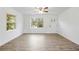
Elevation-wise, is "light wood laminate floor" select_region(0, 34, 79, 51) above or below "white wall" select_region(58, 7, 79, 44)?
below

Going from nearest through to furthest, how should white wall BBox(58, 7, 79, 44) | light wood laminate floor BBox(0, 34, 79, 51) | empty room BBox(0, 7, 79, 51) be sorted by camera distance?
light wood laminate floor BBox(0, 34, 79, 51)
empty room BBox(0, 7, 79, 51)
white wall BBox(58, 7, 79, 44)

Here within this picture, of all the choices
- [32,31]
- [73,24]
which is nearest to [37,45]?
[32,31]

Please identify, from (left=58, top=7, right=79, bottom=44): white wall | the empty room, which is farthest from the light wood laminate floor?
(left=58, top=7, right=79, bottom=44): white wall

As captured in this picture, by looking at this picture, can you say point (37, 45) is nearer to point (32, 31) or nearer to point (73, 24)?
point (32, 31)

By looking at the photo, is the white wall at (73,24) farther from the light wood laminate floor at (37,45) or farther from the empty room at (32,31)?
the light wood laminate floor at (37,45)

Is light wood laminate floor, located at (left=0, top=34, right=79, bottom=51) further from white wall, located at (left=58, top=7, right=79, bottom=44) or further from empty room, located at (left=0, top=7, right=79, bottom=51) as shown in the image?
white wall, located at (left=58, top=7, right=79, bottom=44)

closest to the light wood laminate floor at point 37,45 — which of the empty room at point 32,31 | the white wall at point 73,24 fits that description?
the empty room at point 32,31

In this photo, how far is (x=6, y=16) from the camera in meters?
3.74

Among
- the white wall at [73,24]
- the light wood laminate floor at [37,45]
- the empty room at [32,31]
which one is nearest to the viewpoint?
the light wood laminate floor at [37,45]

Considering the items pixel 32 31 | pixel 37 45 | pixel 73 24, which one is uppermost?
pixel 73 24
